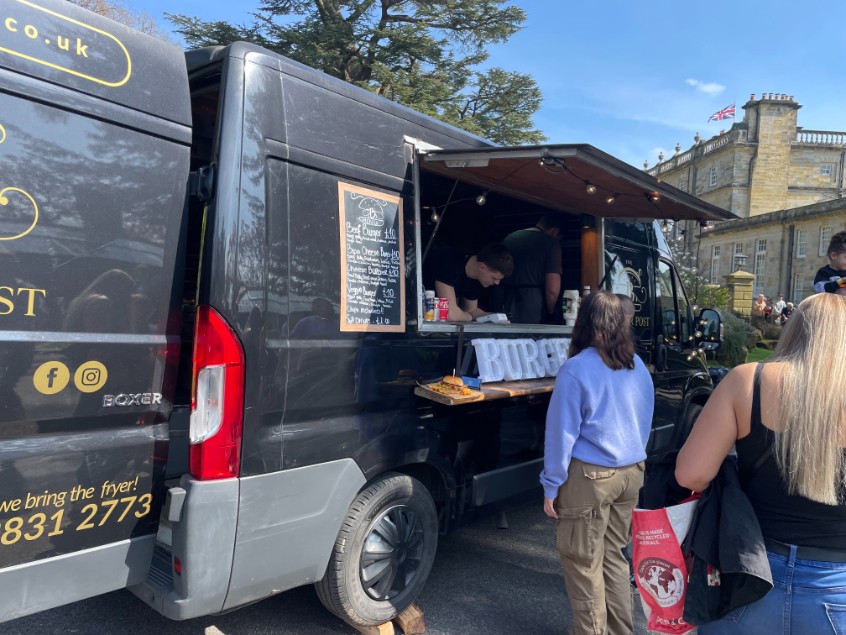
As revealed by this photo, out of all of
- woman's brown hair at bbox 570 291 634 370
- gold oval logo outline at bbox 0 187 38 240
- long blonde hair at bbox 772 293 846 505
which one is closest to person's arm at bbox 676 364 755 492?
long blonde hair at bbox 772 293 846 505

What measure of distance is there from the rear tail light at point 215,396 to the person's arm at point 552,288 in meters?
3.29

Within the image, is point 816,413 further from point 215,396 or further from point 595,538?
point 215,396

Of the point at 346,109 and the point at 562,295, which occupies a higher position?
the point at 346,109

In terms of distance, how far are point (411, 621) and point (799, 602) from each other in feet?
6.47

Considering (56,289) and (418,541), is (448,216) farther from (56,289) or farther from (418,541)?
(56,289)

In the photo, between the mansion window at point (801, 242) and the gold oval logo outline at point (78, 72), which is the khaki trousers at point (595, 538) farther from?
the mansion window at point (801, 242)

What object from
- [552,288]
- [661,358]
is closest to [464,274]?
[552,288]

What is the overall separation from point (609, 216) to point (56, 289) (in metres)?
4.16

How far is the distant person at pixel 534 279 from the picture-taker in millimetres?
5062

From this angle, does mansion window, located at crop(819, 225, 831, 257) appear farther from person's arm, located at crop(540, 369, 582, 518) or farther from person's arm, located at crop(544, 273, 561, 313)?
person's arm, located at crop(540, 369, 582, 518)

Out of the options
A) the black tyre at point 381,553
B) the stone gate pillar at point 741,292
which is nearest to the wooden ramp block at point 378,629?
the black tyre at point 381,553

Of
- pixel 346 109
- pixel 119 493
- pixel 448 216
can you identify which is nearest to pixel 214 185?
pixel 346 109

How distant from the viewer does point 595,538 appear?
2.87m

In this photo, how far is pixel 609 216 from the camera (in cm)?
504
